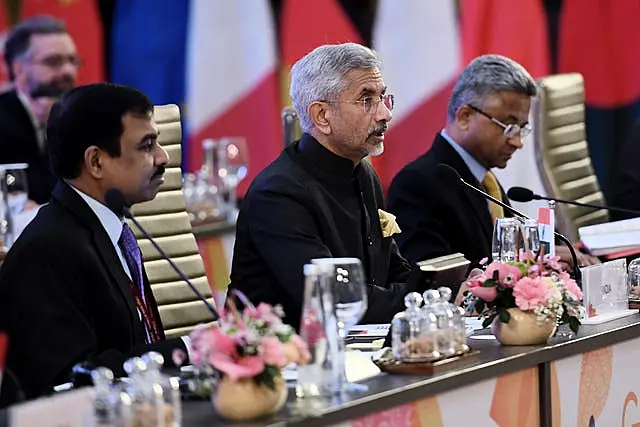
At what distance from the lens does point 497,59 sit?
4.32m

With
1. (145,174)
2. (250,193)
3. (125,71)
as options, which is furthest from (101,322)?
(125,71)

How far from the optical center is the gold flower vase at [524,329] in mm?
2973

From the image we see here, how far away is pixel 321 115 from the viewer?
3.57m

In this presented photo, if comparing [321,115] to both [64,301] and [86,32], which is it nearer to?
[64,301]

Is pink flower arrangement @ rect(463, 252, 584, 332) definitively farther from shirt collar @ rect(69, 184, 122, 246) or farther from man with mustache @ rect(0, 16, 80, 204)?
man with mustache @ rect(0, 16, 80, 204)

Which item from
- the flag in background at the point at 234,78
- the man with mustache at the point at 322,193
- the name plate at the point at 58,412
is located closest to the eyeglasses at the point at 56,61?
the flag in background at the point at 234,78

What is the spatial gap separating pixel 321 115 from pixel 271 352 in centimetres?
132

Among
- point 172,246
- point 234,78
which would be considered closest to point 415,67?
point 234,78

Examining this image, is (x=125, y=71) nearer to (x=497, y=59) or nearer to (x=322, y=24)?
(x=322, y=24)

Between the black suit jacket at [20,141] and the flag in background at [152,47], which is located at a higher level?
the flag in background at [152,47]

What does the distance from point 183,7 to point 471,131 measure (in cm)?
207

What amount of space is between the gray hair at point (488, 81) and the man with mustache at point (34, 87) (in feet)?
5.45

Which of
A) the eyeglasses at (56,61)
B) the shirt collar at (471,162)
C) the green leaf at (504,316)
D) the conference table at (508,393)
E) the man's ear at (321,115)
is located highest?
the eyeglasses at (56,61)

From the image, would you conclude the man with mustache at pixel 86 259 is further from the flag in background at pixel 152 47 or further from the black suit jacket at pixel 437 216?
the flag in background at pixel 152 47
